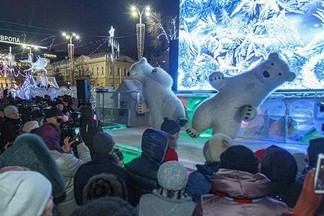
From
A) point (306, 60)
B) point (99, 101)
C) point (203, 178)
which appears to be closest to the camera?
point (203, 178)

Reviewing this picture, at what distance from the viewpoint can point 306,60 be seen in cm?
809

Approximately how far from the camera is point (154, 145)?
2.56 m

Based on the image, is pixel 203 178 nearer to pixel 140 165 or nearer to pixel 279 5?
pixel 140 165

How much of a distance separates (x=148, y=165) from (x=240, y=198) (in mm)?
1015

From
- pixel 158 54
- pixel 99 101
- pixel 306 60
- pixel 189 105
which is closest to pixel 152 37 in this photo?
pixel 158 54

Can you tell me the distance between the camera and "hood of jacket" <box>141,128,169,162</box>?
8.38ft

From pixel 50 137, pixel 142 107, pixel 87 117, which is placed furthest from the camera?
pixel 142 107

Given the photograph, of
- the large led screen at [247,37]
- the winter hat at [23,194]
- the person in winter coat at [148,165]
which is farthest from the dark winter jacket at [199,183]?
the large led screen at [247,37]

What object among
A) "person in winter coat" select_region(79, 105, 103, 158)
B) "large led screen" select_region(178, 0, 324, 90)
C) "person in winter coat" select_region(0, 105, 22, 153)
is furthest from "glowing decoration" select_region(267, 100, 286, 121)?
"person in winter coat" select_region(0, 105, 22, 153)

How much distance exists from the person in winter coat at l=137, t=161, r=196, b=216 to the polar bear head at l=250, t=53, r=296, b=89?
4152 millimetres

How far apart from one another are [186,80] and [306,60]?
158 inches

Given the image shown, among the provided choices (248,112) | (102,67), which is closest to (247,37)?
(248,112)

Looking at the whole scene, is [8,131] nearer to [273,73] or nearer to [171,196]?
[171,196]

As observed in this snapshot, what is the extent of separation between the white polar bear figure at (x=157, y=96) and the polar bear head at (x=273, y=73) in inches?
68.6
